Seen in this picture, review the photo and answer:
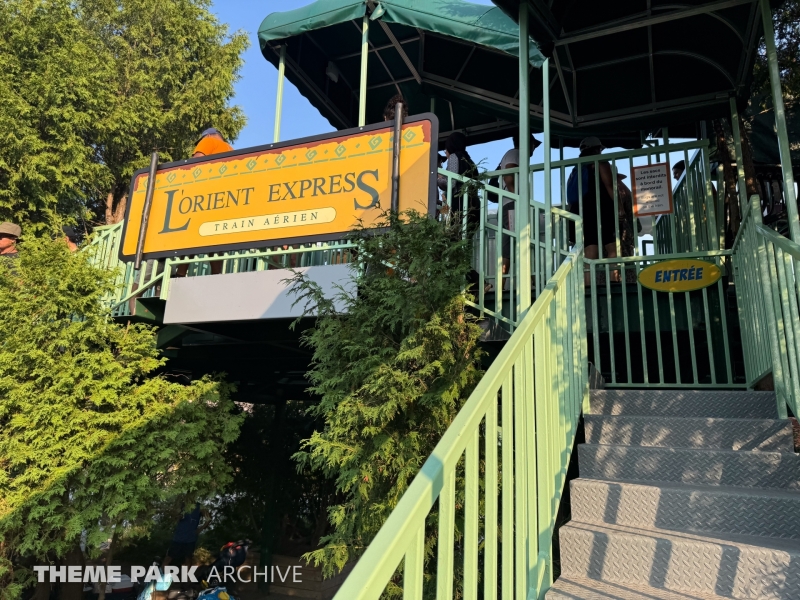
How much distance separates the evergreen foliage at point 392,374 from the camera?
2.88 metres

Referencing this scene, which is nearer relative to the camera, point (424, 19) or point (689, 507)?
point (689, 507)

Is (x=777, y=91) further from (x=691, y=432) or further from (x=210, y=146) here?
(x=210, y=146)

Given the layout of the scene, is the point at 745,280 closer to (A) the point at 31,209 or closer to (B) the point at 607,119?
(B) the point at 607,119

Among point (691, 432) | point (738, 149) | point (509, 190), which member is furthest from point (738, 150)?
point (691, 432)

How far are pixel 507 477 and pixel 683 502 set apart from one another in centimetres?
107

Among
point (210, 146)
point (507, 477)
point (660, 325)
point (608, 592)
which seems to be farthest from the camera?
point (210, 146)

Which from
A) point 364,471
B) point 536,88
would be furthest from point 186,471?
point 536,88

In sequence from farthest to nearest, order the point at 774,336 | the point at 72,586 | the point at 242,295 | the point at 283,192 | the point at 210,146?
the point at 210,146 < the point at 72,586 < the point at 283,192 < the point at 242,295 < the point at 774,336

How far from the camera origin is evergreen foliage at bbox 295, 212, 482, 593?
9.46 ft

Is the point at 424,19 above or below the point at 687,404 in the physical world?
above

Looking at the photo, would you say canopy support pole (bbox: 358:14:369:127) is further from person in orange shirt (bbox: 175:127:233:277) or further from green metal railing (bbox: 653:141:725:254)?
green metal railing (bbox: 653:141:725:254)

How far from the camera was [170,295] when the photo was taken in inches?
183

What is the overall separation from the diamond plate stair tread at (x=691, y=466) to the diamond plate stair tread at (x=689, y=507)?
0.10 m

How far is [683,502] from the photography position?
2.30m
